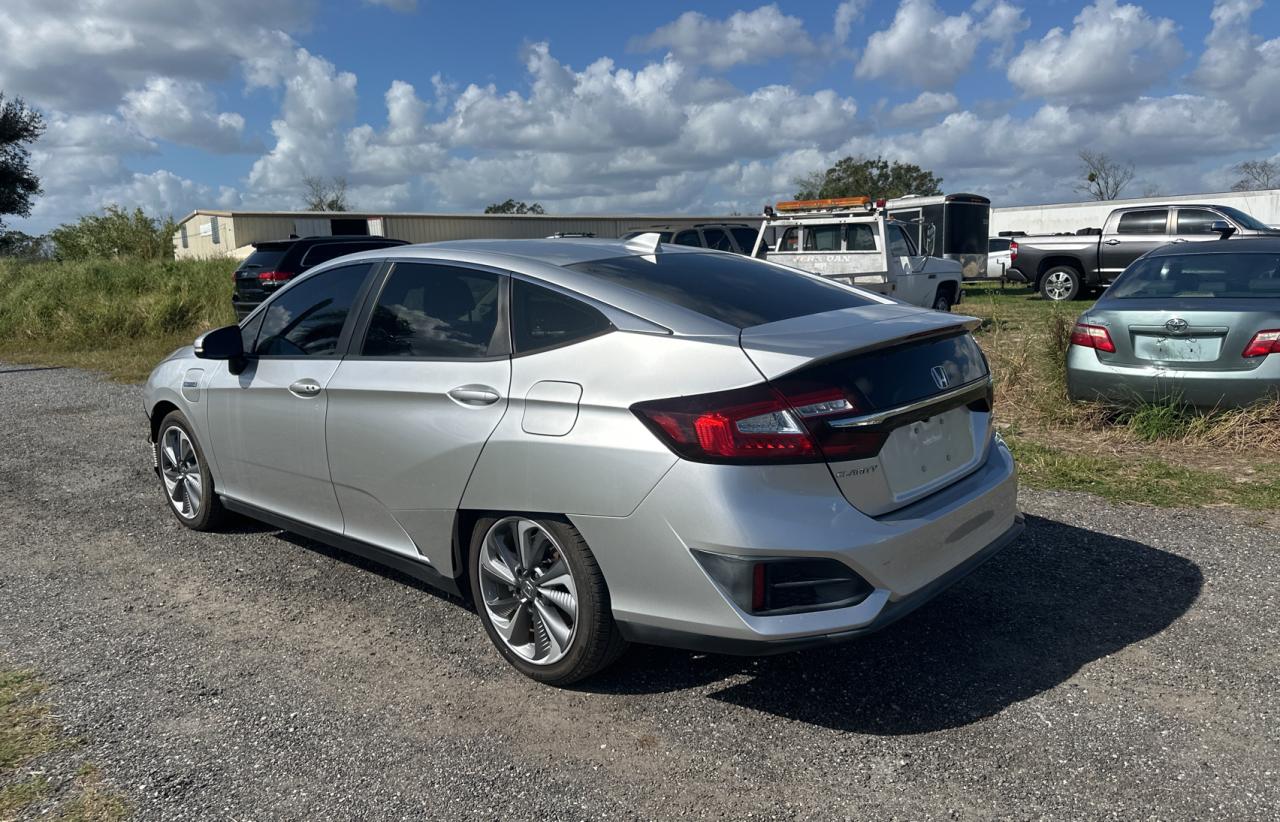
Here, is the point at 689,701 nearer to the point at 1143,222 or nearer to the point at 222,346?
the point at 222,346

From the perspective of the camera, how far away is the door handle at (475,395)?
11.4ft

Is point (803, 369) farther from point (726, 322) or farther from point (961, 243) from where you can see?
point (961, 243)

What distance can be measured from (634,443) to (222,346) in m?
2.72

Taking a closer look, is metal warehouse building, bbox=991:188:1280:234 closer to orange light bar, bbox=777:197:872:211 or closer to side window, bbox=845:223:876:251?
orange light bar, bbox=777:197:872:211

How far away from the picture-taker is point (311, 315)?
4559 millimetres

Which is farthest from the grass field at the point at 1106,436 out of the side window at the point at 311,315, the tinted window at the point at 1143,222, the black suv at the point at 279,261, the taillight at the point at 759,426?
the tinted window at the point at 1143,222

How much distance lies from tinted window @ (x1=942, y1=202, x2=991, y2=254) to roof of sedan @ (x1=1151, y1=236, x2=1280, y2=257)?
1751 cm

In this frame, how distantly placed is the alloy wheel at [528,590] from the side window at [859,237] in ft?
39.2

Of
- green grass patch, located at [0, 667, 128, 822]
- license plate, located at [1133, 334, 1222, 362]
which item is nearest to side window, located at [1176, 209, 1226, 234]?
license plate, located at [1133, 334, 1222, 362]

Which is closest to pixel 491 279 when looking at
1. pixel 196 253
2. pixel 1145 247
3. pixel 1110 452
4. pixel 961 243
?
pixel 1110 452

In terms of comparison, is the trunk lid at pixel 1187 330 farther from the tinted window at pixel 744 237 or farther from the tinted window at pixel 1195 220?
the tinted window at pixel 744 237

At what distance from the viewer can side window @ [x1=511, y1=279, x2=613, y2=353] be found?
3371 millimetres

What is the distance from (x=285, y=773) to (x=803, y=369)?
2.07 m

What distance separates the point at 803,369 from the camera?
2.96 meters
